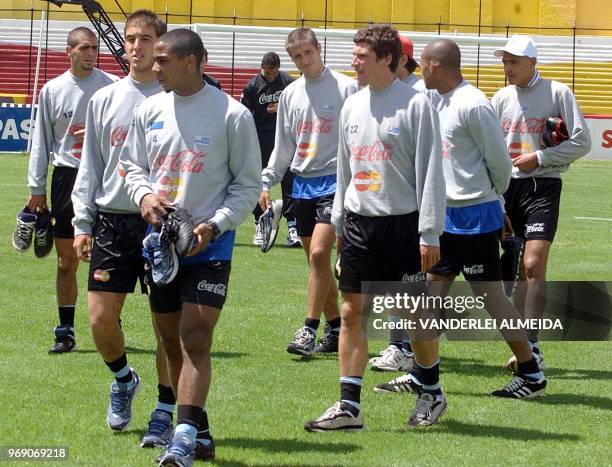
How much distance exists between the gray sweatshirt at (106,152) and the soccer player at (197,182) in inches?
24.5

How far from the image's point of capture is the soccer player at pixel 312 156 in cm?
948

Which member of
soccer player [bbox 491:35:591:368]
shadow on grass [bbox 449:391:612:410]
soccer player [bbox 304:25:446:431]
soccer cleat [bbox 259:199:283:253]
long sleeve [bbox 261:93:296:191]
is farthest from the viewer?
long sleeve [bbox 261:93:296:191]

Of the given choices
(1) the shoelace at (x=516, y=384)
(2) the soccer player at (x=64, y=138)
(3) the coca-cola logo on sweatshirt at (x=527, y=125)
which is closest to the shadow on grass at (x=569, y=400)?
(1) the shoelace at (x=516, y=384)

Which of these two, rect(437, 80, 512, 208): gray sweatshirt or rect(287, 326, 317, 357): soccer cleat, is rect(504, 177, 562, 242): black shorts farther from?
rect(287, 326, 317, 357): soccer cleat

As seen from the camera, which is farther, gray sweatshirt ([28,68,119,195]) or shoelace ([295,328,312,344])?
shoelace ([295,328,312,344])

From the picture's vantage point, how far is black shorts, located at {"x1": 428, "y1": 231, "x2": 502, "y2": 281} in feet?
26.4

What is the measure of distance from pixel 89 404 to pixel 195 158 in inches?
82.4

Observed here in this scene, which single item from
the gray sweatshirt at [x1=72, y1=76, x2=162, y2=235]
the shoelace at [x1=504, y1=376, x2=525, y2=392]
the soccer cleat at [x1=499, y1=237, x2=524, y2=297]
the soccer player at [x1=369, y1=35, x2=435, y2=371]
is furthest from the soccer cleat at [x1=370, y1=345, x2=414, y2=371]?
the gray sweatshirt at [x1=72, y1=76, x2=162, y2=235]

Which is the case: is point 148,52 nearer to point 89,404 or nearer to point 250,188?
point 250,188

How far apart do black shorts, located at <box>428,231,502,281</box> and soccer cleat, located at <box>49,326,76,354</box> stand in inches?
112

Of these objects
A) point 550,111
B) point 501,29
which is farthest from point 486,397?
point 501,29

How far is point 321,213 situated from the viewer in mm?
9539

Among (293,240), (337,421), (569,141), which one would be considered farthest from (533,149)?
(293,240)

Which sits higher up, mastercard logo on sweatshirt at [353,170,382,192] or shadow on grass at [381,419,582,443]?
mastercard logo on sweatshirt at [353,170,382,192]
